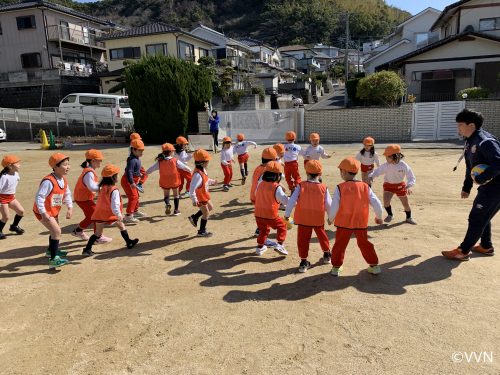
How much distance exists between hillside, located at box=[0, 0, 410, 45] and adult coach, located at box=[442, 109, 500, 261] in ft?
298

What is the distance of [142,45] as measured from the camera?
31484mm

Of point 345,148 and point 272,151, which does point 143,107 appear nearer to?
point 345,148

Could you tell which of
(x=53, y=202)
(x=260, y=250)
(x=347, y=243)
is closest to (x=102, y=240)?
(x=53, y=202)

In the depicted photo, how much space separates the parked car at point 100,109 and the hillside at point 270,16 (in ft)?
234

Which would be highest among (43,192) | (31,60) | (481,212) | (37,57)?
(37,57)

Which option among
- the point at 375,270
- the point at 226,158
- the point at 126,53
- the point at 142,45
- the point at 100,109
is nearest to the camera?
the point at 375,270

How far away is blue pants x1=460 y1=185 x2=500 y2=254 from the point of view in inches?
190

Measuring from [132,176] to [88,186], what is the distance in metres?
1.39

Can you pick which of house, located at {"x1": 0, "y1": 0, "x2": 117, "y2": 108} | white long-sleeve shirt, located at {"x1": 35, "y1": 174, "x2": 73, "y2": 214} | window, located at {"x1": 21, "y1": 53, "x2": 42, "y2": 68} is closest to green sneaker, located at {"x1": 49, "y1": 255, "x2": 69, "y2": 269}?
white long-sleeve shirt, located at {"x1": 35, "y1": 174, "x2": 73, "y2": 214}

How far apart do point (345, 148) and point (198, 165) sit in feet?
37.9

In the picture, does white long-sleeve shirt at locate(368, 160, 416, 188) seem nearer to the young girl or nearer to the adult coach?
the adult coach

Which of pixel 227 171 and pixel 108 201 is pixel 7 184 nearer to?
pixel 108 201

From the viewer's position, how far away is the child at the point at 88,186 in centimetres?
598

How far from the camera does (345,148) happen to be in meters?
16.6
